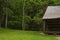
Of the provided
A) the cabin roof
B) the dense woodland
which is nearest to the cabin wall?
the cabin roof

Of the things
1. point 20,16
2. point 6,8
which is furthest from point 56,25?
point 20,16

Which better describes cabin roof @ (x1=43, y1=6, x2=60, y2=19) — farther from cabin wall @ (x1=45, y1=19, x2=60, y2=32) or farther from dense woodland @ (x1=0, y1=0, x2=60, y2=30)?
dense woodland @ (x1=0, y1=0, x2=60, y2=30)

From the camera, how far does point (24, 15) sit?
1871 inches

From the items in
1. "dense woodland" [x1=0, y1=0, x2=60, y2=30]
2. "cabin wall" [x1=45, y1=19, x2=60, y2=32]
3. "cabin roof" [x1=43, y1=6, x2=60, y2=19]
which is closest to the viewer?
"cabin roof" [x1=43, y1=6, x2=60, y2=19]

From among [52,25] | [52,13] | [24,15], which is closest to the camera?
[52,13]

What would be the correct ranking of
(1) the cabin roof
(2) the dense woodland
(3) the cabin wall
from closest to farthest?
(1) the cabin roof → (3) the cabin wall → (2) the dense woodland

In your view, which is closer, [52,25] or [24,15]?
[52,25]

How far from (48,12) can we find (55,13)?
1.13 meters

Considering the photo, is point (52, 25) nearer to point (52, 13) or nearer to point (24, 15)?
point (52, 13)

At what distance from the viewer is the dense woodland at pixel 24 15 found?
46.1 m

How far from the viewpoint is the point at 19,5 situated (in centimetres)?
5059

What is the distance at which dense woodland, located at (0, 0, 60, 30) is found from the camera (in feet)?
151

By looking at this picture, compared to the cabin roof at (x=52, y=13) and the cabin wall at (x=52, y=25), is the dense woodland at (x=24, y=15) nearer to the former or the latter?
the cabin roof at (x=52, y=13)

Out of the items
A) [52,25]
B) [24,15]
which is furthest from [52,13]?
[24,15]
